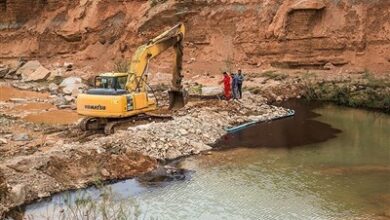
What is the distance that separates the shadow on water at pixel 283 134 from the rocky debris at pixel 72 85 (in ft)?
33.2

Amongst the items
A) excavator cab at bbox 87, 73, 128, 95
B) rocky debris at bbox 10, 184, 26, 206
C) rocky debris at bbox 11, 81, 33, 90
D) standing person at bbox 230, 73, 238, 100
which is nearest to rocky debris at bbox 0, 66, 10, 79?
rocky debris at bbox 11, 81, 33, 90

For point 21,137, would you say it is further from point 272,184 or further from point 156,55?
point 272,184

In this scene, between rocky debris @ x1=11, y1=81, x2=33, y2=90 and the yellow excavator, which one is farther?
rocky debris @ x1=11, y1=81, x2=33, y2=90

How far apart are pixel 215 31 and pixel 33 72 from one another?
10112 mm

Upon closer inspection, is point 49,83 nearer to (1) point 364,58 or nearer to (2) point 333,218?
(1) point 364,58

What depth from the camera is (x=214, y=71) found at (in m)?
28.6

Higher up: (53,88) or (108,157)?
(53,88)

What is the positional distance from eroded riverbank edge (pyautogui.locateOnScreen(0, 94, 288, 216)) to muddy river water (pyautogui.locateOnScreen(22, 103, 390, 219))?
42 centimetres

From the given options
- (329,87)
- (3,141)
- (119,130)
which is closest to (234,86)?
(329,87)

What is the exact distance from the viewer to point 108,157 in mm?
13891

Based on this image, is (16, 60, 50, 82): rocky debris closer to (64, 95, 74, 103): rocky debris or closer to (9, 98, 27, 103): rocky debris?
(9, 98, 27, 103): rocky debris

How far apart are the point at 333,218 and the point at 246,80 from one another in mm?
15243

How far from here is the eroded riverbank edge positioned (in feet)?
40.7

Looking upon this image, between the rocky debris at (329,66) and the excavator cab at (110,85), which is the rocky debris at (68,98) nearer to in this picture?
the excavator cab at (110,85)
